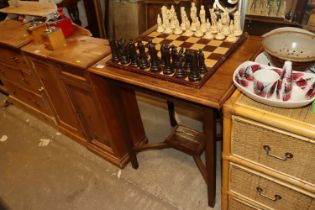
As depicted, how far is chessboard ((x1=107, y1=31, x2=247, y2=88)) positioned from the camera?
115 centimetres

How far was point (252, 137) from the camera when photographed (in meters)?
1.02

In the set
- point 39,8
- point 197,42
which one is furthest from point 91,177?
point 39,8

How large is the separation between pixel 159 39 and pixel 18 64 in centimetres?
129

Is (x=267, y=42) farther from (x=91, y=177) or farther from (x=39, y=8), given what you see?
(x=39, y=8)

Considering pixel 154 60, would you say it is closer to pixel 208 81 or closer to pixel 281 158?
pixel 208 81

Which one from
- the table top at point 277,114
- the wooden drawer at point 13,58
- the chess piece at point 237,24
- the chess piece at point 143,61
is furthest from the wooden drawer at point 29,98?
the table top at point 277,114

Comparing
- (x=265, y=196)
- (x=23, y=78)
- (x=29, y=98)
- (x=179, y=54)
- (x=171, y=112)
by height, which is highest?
(x=179, y=54)

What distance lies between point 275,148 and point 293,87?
0.24 m

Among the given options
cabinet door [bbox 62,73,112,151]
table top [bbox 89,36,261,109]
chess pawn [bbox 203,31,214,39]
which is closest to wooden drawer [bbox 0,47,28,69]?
cabinet door [bbox 62,73,112,151]

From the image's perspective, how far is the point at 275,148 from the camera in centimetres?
98

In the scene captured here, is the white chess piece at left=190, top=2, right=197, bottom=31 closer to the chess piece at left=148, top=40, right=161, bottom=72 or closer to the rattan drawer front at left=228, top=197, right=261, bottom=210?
the chess piece at left=148, top=40, right=161, bottom=72

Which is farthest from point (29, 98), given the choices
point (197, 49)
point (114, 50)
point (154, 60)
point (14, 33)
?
point (197, 49)

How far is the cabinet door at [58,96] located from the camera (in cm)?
180

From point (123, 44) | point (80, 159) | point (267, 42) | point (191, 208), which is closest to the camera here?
point (267, 42)
